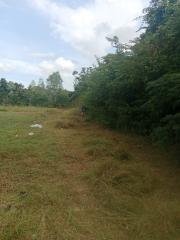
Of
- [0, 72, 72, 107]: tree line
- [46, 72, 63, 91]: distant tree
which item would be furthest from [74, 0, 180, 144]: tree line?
[46, 72, 63, 91]: distant tree

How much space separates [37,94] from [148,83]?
2793cm

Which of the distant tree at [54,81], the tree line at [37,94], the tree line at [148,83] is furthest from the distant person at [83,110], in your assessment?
the distant tree at [54,81]

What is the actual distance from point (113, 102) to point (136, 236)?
6632 mm

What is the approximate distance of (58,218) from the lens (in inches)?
185

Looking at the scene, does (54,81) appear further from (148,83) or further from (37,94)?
(148,83)

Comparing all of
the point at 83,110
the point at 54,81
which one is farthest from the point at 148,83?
the point at 54,81

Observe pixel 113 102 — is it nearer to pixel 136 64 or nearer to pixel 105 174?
pixel 136 64

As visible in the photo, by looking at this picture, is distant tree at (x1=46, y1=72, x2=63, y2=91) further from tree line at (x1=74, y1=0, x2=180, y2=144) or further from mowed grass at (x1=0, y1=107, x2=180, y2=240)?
mowed grass at (x1=0, y1=107, x2=180, y2=240)

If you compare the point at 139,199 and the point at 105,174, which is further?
the point at 105,174

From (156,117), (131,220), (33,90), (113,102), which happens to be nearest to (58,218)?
(131,220)

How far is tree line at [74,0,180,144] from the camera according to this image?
6.27 meters

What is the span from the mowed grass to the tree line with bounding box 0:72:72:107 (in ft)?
68.3

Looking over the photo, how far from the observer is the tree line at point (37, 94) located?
31.6 m

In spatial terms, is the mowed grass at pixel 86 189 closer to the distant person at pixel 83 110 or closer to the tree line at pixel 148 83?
the tree line at pixel 148 83
